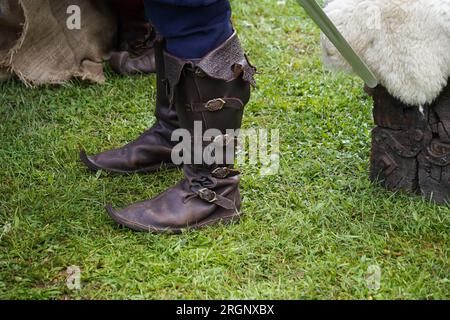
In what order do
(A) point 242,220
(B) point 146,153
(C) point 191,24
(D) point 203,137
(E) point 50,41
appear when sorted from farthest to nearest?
(E) point 50,41 → (B) point 146,153 → (A) point 242,220 → (D) point 203,137 → (C) point 191,24

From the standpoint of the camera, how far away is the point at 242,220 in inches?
82.4

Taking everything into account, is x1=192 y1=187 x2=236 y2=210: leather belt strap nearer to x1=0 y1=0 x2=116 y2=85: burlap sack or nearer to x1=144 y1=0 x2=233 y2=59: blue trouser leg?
x1=144 y1=0 x2=233 y2=59: blue trouser leg

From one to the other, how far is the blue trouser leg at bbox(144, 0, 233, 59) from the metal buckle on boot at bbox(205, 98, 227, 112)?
12 cm

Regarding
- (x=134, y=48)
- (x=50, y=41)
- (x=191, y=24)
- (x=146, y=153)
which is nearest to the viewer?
(x=191, y=24)

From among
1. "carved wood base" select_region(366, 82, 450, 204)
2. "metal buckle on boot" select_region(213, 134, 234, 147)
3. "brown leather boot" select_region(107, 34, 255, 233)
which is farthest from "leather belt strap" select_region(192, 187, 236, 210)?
"carved wood base" select_region(366, 82, 450, 204)

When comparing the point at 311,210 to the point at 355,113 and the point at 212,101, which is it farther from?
the point at 355,113

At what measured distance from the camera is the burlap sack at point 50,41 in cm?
293

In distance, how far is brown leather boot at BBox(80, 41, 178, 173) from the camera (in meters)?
2.30

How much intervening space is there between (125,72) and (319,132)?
3.12 feet

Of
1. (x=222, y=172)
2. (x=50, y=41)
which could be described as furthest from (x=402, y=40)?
(x=50, y=41)

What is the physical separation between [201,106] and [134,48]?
1348 mm

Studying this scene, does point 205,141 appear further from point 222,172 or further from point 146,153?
point 146,153

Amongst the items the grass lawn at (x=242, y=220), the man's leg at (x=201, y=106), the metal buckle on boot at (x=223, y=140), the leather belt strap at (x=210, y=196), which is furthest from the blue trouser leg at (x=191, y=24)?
the grass lawn at (x=242, y=220)
